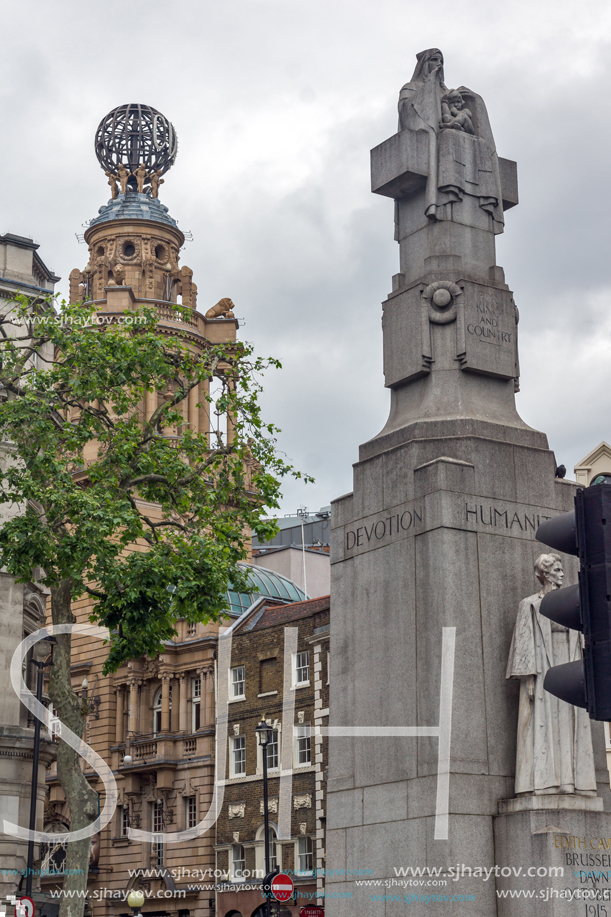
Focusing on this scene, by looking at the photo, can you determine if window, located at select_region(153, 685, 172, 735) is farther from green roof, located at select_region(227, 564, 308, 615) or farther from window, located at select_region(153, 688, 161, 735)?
green roof, located at select_region(227, 564, 308, 615)

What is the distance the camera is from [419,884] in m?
13.3

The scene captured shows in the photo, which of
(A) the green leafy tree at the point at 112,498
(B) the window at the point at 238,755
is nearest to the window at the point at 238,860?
(B) the window at the point at 238,755

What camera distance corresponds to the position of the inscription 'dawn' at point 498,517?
14531 millimetres

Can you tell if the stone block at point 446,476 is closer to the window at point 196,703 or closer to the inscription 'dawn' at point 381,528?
the inscription 'dawn' at point 381,528

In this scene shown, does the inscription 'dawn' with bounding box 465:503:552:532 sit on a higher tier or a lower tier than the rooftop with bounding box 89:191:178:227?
lower

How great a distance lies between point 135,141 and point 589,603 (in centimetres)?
8846

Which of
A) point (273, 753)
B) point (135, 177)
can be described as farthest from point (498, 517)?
point (135, 177)

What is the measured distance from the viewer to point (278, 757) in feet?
186

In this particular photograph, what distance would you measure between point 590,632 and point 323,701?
159 feet

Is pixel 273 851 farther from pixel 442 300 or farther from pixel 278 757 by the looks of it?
pixel 442 300

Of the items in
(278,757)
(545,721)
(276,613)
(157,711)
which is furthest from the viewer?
(157,711)

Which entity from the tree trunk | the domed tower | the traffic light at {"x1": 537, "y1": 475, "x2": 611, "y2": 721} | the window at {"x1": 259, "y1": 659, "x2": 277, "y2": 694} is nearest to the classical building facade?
the tree trunk

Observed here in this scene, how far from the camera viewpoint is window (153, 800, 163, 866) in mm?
63156

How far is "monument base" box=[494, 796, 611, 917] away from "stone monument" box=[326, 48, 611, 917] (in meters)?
0.02
